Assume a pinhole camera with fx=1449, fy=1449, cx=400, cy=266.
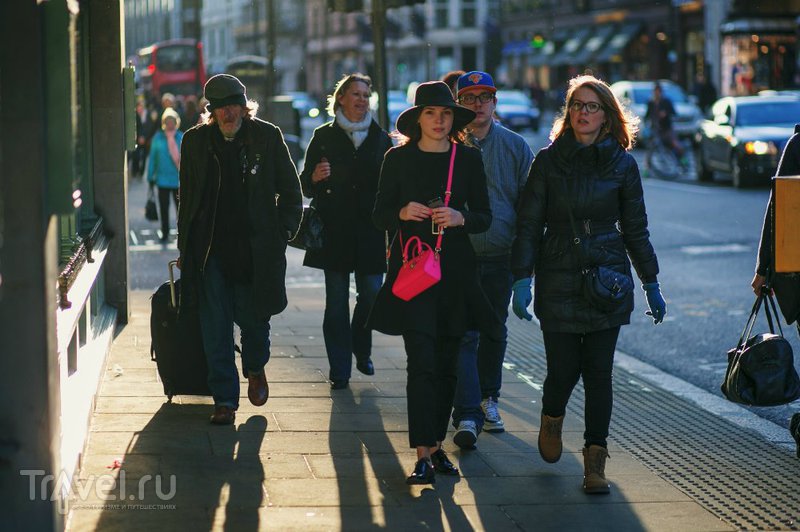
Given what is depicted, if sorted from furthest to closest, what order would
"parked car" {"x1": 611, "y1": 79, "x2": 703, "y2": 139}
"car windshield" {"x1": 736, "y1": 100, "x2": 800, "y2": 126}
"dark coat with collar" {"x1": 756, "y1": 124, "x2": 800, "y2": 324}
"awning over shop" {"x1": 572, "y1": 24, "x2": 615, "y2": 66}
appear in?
"awning over shop" {"x1": 572, "y1": 24, "x2": 615, "y2": 66}, "parked car" {"x1": 611, "y1": 79, "x2": 703, "y2": 139}, "car windshield" {"x1": 736, "y1": 100, "x2": 800, "y2": 126}, "dark coat with collar" {"x1": 756, "y1": 124, "x2": 800, "y2": 324}

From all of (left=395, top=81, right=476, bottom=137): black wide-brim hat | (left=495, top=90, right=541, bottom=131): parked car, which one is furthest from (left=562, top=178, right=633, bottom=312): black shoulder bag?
(left=495, top=90, right=541, bottom=131): parked car

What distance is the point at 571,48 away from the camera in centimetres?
7044

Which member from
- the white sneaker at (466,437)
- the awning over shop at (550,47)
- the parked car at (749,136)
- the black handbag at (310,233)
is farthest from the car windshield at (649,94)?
the white sneaker at (466,437)

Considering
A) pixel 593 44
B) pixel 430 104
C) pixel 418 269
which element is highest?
pixel 593 44

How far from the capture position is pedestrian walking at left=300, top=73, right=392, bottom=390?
8219mm

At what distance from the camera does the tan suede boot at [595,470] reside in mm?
5957

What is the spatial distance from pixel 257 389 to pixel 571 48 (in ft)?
212

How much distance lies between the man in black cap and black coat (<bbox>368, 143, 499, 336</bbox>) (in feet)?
3.51

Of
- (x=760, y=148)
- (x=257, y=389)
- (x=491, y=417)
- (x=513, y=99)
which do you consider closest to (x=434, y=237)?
(x=491, y=417)

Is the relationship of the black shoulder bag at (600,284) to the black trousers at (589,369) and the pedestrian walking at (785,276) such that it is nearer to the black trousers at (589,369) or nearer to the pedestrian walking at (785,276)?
the black trousers at (589,369)

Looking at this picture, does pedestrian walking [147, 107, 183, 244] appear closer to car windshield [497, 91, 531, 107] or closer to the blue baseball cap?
the blue baseball cap

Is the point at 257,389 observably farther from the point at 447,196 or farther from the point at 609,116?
the point at 609,116

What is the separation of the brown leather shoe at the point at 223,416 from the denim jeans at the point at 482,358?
3.62ft

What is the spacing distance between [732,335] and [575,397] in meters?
3.01
